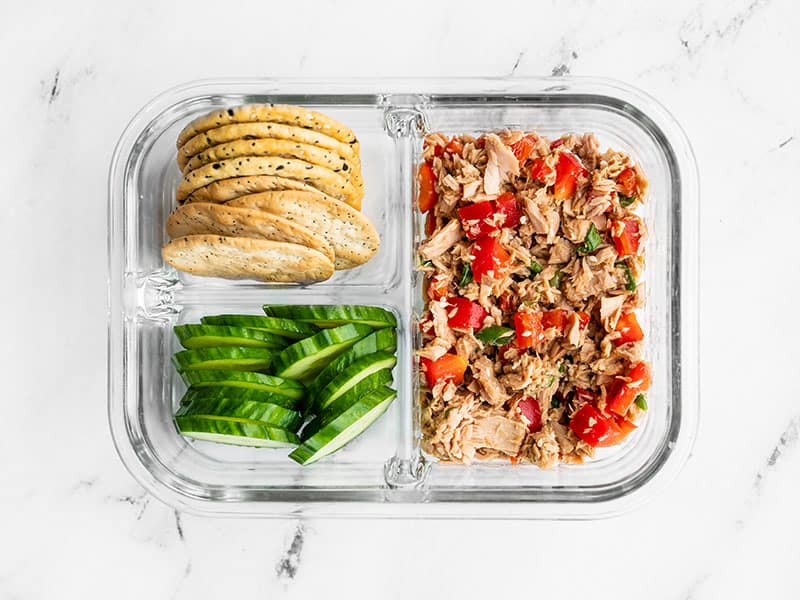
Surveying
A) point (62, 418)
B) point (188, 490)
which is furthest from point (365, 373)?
point (62, 418)

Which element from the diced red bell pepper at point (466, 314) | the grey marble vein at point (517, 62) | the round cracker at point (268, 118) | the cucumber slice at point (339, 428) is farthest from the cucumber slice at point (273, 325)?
the grey marble vein at point (517, 62)

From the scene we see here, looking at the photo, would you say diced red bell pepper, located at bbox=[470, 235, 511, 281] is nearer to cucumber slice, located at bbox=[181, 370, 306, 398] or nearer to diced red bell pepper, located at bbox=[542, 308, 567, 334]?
diced red bell pepper, located at bbox=[542, 308, 567, 334]

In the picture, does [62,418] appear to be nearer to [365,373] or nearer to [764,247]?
[365,373]

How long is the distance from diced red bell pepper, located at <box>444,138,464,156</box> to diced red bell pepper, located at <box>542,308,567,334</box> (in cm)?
46

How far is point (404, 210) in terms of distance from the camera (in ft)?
6.57

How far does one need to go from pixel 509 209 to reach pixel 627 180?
0.99ft

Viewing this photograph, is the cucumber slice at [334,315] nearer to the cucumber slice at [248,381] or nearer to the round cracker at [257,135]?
the cucumber slice at [248,381]

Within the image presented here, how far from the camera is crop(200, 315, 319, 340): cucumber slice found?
194cm

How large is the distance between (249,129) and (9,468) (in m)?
1.29

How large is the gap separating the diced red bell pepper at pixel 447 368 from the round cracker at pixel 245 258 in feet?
1.17

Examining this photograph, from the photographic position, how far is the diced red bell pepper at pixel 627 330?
190 cm

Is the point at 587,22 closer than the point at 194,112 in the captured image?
No

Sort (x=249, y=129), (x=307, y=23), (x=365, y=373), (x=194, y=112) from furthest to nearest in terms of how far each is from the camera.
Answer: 1. (x=307, y=23)
2. (x=194, y=112)
3. (x=365, y=373)
4. (x=249, y=129)

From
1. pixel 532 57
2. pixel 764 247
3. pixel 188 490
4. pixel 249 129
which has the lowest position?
pixel 188 490
